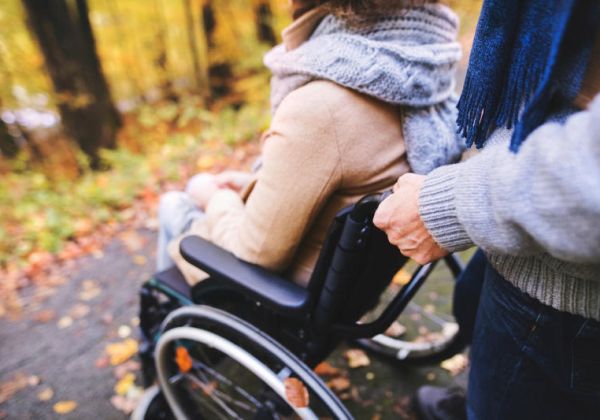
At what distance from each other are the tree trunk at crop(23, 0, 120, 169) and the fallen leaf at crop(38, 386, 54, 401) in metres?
4.52

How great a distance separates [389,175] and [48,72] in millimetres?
6071

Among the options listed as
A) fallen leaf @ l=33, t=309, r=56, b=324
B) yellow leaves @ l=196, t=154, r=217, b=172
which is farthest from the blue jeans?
yellow leaves @ l=196, t=154, r=217, b=172

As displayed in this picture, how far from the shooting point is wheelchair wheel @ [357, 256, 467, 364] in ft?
6.44

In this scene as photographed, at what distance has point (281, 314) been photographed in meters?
1.20

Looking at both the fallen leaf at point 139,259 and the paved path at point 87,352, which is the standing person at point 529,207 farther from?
the fallen leaf at point 139,259

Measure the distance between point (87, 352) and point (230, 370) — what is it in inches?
42.8

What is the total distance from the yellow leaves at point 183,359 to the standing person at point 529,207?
3.70 feet

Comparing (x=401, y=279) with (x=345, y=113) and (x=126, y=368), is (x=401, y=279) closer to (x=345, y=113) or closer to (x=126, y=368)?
(x=126, y=368)

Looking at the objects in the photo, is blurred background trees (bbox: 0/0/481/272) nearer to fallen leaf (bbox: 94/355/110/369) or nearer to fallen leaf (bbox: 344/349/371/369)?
fallen leaf (bbox: 94/355/110/369)

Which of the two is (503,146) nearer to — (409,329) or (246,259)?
(246,259)

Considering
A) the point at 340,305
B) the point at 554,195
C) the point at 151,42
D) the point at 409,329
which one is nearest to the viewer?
the point at 554,195

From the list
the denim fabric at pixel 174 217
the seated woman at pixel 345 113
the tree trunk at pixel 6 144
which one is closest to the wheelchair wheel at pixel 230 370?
the seated woman at pixel 345 113

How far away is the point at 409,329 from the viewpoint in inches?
96.3

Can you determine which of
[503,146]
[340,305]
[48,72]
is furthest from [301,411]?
[48,72]
